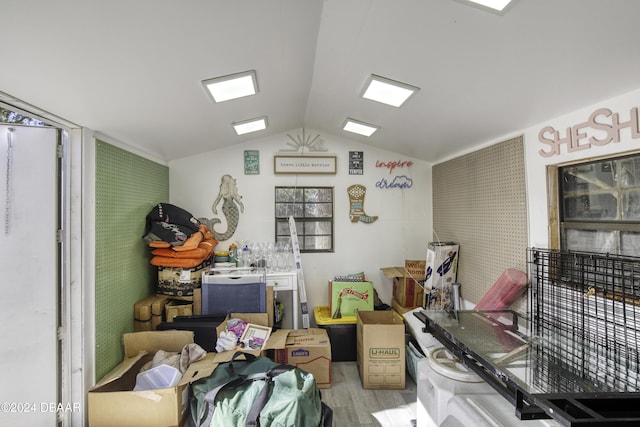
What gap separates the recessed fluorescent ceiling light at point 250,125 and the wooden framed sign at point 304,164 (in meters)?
0.50

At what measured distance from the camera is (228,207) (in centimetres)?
359

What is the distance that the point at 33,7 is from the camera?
3.58 ft

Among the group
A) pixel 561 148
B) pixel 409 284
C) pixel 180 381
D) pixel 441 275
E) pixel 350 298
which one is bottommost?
pixel 180 381

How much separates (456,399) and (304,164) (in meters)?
2.89

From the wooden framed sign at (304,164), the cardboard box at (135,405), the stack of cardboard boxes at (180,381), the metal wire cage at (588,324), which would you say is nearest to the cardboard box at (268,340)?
the stack of cardboard boxes at (180,381)

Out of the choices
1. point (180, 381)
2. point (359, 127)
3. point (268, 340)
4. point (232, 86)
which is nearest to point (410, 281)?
point (268, 340)

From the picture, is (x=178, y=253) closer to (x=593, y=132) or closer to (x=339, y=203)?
(x=339, y=203)

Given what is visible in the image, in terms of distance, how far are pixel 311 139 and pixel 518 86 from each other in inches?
93.3

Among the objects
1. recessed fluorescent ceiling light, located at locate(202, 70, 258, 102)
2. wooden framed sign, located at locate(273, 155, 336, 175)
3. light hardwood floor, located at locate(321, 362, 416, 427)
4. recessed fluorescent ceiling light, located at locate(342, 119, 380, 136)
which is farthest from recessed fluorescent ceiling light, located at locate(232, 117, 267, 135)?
light hardwood floor, located at locate(321, 362, 416, 427)

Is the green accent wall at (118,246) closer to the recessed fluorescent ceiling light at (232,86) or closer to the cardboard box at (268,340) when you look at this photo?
the cardboard box at (268,340)

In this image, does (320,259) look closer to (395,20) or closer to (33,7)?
(395,20)

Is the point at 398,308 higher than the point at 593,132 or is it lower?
lower

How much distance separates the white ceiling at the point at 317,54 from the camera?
48.4 inches

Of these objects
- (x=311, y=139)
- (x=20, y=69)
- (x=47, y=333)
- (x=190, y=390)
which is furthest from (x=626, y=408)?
(x=311, y=139)
